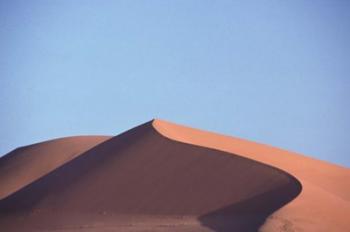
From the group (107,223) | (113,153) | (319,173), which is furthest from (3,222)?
(319,173)

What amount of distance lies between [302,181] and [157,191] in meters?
5.55

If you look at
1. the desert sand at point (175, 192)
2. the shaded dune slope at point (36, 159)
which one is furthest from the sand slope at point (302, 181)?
the shaded dune slope at point (36, 159)

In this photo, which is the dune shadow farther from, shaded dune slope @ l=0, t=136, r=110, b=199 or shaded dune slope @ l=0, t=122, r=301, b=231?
shaded dune slope @ l=0, t=136, r=110, b=199

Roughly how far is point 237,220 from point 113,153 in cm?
907

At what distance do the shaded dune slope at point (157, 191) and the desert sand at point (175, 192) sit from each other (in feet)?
0.13

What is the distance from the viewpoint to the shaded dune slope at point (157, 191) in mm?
21062

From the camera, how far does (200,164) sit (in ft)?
77.9

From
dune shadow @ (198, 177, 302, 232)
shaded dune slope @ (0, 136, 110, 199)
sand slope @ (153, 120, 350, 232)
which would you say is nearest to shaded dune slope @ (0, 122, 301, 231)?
dune shadow @ (198, 177, 302, 232)

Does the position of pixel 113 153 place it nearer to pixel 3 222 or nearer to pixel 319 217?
pixel 3 222

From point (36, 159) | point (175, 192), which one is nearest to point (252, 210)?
point (175, 192)

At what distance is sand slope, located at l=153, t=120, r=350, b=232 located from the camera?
17797 millimetres

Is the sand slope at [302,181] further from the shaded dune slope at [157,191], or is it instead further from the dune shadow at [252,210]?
the shaded dune slope at [157,191]

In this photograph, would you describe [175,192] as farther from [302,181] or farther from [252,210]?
[302,181]

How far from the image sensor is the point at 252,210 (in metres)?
20.6
